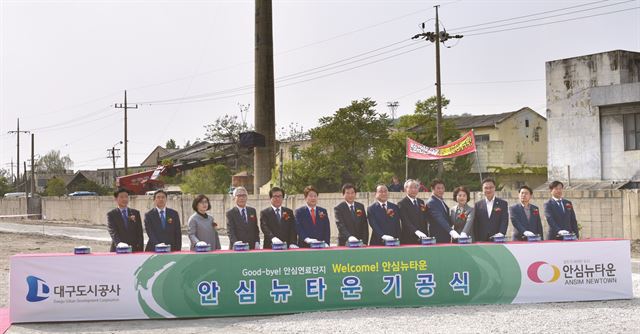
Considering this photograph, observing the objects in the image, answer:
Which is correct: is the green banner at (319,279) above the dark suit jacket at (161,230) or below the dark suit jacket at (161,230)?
below

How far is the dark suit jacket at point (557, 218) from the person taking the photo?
11.8 meters

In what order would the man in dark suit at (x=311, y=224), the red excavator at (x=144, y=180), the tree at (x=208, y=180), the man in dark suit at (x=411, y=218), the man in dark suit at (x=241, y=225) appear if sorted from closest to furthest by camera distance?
1. the man in dark suit at (x=241, y=225)
2. the man in dark suit at (x=311, y=224)
3. the man in dark suit at (x=411, y=218)
4. the red excavator at (x=144, y=180)
5. the tree at (x=208, y=180)

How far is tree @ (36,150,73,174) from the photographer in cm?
14250

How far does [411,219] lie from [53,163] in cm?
14358

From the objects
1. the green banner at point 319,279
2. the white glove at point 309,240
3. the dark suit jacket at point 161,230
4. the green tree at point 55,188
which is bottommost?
the green banner at point 319,279

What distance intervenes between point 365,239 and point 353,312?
86.1 inches

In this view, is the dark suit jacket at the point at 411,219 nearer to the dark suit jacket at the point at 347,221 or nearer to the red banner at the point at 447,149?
the dark suit jacket at the point at 347,221

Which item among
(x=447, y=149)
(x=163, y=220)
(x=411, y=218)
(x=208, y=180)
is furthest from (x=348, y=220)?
(x=208, y=180)

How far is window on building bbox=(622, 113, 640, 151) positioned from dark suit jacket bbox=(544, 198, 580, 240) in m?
21.2

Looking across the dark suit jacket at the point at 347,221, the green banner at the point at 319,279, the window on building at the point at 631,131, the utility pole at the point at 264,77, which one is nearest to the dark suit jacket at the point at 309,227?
the dark suit jacket at the point at 347,221

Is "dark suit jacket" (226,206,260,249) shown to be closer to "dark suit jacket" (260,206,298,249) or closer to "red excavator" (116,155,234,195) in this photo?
"dark suit jacket" (260,206,298,249)

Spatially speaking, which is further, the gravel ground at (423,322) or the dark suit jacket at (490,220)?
the dark suit jacket at (490,220)

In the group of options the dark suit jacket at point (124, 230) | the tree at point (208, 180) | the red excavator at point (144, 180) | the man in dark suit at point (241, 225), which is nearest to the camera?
the dark suit jacket at point (124, 230)

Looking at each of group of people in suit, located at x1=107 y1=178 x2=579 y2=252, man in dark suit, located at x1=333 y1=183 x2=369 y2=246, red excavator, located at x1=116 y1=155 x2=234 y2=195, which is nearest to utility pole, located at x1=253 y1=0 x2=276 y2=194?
red excavator, located at x1=116 y1=155 x2=234 y2=195
